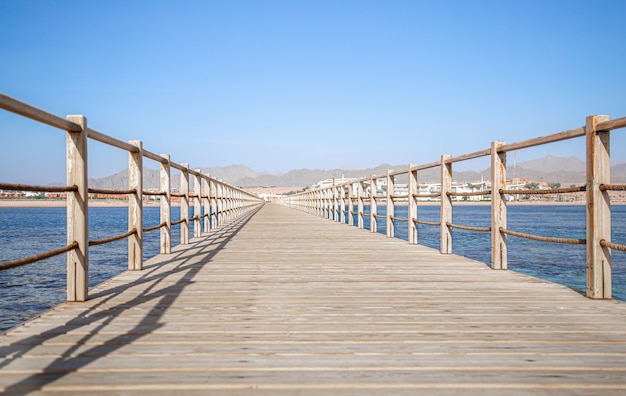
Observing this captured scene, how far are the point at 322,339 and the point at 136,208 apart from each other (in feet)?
9.24

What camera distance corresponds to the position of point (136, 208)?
14.5ft

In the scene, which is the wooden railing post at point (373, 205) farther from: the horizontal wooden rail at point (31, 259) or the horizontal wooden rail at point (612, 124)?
the horizontal wooden rail at point (31, 259)

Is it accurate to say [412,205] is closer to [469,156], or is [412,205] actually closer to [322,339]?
[469,156]

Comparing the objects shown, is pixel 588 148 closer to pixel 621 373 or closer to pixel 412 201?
pixel 621 373

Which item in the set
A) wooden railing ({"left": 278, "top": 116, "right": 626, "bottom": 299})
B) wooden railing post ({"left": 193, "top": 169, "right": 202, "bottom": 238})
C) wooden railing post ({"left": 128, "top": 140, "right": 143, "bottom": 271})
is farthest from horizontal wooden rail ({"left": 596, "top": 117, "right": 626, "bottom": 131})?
wooden railing post ({"left": 193, "top": 169, "right": 202, "bottom": 238})

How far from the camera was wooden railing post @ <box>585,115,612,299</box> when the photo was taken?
3.09 meters

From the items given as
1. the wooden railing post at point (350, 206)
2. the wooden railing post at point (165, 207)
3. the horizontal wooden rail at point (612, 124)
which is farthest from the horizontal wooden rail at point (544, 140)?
the wooden railing post at point (350, 206)

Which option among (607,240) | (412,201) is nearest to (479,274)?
(607,240)

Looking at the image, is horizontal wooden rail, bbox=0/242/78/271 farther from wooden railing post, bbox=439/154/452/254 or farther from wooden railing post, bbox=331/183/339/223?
wooden railing post, bbox=331/183/339/223

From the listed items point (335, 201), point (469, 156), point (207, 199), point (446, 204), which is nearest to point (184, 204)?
point (207, 199)

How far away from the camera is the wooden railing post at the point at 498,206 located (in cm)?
439

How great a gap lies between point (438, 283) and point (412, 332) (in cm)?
144

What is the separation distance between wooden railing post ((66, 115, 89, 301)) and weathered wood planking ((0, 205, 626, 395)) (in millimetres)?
181

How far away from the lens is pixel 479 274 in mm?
4113
